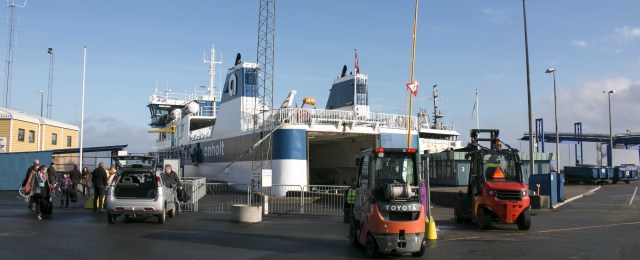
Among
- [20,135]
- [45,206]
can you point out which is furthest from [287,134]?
[20,135]

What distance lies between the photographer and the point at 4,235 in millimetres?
12305

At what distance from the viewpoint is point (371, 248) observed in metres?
9.98

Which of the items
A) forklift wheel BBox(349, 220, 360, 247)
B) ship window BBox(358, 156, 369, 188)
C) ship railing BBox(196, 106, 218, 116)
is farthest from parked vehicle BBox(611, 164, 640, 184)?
ship window BBox(358, 156, 369, 188)

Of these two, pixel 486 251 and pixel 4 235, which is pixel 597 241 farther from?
pixel 4 235

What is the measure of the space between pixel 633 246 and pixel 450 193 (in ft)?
42.7

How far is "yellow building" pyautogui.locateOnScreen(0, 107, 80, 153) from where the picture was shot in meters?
41.9

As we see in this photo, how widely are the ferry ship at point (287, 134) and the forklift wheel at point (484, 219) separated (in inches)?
300

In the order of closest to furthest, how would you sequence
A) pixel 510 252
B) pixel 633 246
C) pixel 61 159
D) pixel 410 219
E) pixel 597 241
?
pixel 410 219 → pixel 510 252 → pixel 633 246 → pixel 597 241 → pixel 61 159

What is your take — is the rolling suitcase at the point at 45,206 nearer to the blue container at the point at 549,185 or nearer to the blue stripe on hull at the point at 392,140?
the blue stripe on hull at the point at 392,140

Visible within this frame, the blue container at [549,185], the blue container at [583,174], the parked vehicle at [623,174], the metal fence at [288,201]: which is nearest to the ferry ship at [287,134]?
the metal fence at [288,201]

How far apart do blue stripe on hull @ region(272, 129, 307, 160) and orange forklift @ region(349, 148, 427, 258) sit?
17.4 meters

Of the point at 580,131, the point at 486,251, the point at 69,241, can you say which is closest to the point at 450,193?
the point at 486,251

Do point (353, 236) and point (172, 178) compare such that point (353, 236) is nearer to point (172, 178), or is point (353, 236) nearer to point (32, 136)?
point (172, 178)

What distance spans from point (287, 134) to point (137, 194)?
1331 cm
